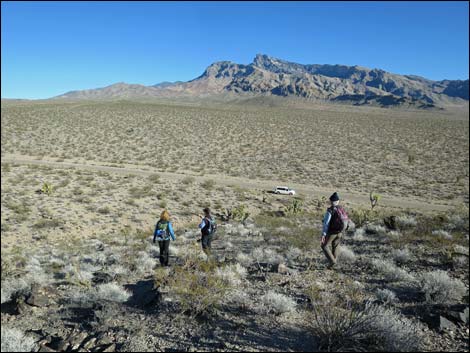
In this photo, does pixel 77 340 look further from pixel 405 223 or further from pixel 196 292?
pixel 405 223

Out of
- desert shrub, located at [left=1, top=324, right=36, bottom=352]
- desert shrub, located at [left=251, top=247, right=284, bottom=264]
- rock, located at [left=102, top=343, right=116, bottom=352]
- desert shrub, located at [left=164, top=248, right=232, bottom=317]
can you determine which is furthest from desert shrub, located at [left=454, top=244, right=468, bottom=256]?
desert shrub, located at [left=1, top=324, right=36, bottom=352]

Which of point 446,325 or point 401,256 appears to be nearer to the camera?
point 446,325

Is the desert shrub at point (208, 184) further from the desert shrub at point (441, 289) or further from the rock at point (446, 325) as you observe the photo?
the rock at point (446, 325)

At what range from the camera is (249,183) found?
1048 inches

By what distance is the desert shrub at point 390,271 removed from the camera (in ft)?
24.6

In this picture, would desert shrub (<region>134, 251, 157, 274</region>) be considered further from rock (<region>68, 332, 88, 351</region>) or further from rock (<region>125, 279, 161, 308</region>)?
rock (<region>68, 332, 88, 351</region>)

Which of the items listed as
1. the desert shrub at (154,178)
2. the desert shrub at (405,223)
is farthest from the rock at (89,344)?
the desert shrub at (154,178)

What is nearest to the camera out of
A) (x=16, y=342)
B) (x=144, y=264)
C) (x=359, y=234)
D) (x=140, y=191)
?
(x=16, y=342)

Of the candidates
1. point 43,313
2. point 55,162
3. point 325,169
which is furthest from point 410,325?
point 55,162

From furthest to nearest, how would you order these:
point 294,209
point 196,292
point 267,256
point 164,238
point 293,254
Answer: point 294,209
point 293,254
point 267,256
point 164,238
point 196,292

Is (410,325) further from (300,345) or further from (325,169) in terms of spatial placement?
(325,169)

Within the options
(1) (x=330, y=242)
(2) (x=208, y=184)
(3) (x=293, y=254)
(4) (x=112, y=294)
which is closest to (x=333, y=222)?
(1) (x=330, y=242)

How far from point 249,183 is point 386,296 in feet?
66.3

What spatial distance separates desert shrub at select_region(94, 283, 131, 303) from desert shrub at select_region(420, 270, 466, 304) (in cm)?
562
